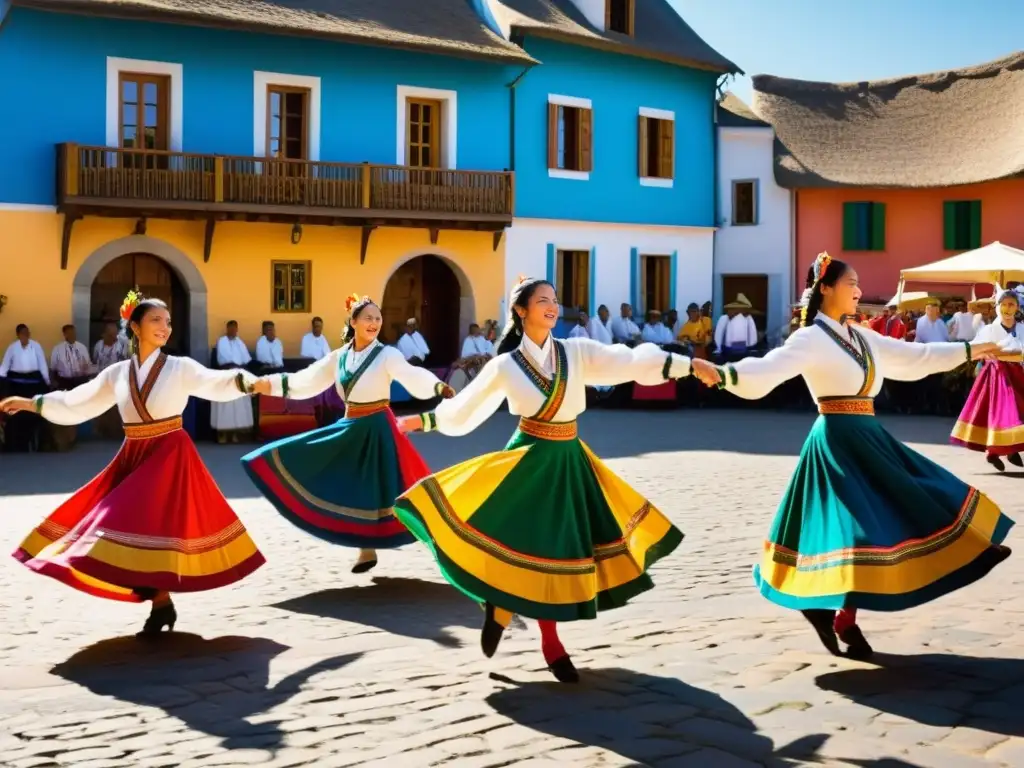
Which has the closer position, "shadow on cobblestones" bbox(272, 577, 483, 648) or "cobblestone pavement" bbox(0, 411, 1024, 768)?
"cobblestone pavement" bbox(0, 411, 1024, 768)

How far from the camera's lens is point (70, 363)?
19.4 meters

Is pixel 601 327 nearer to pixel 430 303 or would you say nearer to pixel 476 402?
pixel 430 303

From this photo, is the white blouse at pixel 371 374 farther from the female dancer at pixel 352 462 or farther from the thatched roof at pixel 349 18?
the thatched roof at pixel 349 18

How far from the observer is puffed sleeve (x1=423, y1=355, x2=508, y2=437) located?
6590 mm

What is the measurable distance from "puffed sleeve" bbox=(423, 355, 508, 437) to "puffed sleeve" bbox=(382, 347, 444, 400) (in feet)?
4.56

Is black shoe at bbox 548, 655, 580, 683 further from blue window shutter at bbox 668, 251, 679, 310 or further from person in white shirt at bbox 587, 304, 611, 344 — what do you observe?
blue window shutter at bbox 668, 251, 679, 310

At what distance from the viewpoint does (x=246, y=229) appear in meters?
23.1

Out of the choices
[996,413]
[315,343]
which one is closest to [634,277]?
[315,343]

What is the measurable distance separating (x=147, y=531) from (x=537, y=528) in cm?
205

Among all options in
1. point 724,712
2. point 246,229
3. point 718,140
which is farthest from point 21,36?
point 724,712

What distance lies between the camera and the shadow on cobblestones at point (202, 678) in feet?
17.8

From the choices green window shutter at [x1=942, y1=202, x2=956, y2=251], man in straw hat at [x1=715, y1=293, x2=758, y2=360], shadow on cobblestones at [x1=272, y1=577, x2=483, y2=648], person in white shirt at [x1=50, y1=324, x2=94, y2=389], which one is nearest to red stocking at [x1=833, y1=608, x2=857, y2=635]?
shadow on cobblestones at [x1=272, y1=577, x2=483, y2=648]

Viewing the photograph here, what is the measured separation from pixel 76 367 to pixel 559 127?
11502 mm

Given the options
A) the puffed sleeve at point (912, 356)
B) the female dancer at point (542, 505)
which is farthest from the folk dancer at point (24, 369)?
the puffed sleeve at point (912, 356)
